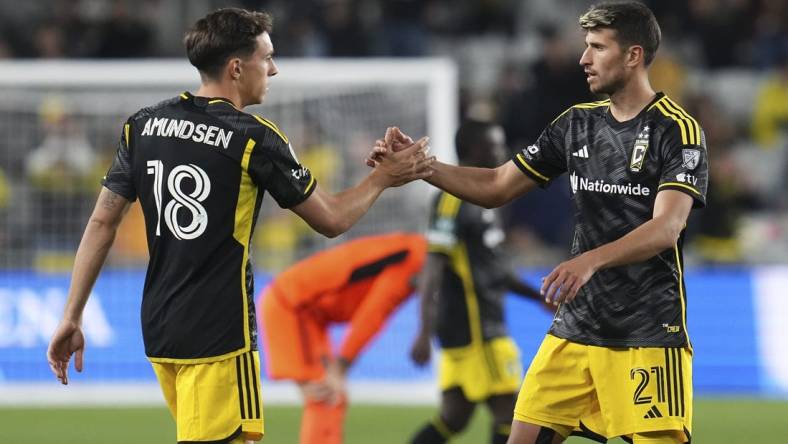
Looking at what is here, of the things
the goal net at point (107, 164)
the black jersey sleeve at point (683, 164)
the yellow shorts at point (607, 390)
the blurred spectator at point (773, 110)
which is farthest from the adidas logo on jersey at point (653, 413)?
the blurred spectator at point (773, 110)

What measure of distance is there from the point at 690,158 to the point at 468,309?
313 cm

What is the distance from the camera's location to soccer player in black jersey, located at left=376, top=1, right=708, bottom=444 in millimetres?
4945

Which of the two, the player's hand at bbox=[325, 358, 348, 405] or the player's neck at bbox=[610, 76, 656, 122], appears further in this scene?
the player's hand at bbox=[325, 358, 348, 405]

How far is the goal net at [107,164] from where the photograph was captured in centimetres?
1235

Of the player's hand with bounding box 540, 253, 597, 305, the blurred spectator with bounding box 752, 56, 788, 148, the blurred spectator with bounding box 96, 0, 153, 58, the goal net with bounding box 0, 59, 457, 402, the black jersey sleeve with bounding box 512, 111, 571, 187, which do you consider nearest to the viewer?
the player's hand with bounding box 540, 253, 597, 305

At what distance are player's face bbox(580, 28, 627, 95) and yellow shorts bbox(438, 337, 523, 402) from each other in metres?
2.89

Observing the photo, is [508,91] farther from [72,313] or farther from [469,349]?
[72,313]

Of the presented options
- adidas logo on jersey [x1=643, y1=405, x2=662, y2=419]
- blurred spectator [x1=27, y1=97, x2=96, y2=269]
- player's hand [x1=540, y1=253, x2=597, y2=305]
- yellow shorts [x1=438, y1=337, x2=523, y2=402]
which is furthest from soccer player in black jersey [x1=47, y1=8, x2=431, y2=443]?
blurred spectator [x1=27, y1=97, x2=96, y2=269]

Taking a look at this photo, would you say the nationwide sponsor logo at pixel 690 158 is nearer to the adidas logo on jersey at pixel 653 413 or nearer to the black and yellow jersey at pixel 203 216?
the adidas logo on jersey at pixel 653 413

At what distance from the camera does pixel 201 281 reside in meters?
4.76

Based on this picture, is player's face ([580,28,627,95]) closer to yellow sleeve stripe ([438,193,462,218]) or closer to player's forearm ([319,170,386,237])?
player's forearm ([319,170,386,237])

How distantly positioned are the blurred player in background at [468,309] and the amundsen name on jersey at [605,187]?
7.90ft

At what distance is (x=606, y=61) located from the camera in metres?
5.07

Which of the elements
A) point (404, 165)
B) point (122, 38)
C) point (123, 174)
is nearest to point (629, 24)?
point (404, 165)
